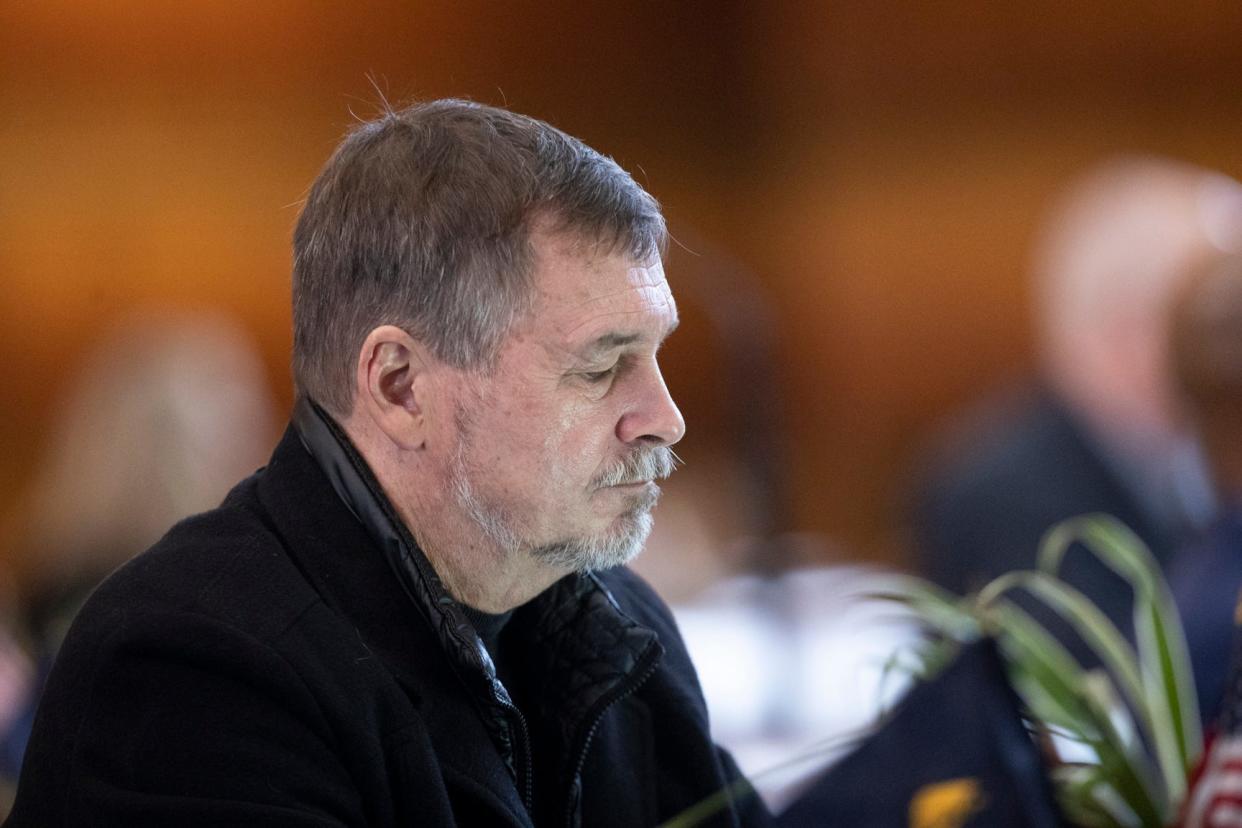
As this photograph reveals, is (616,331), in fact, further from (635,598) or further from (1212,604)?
(1212,604)

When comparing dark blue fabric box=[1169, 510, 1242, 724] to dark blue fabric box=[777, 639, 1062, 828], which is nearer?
dark blue fabric box=[777, 639, 1062, 828]

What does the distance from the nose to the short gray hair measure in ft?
0.43

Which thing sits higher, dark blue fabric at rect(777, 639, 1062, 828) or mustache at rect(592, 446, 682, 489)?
mustache at rect(592, 446, 682, 489)

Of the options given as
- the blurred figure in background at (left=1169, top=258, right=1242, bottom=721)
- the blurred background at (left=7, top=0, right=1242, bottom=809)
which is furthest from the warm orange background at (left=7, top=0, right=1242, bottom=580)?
the blurred figure in background at (left=1169, top=258, right=1242, bottom=721)

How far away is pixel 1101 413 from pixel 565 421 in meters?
1.95

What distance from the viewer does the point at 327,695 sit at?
3.82ft

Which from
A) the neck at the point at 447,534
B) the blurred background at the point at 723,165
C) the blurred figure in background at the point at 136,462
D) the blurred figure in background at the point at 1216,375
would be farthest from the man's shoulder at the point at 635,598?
the blurred background at the point at 723,165

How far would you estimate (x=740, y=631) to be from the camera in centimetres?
307

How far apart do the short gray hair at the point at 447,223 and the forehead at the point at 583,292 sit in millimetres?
12

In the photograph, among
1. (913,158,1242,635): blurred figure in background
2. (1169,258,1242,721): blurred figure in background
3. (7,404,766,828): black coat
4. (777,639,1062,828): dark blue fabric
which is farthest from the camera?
(913,158,1242,635): blurred figure in background

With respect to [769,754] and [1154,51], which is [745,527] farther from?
[769,754]

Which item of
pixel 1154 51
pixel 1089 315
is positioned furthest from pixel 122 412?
pixel 1154 51

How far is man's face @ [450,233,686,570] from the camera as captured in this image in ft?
4.33

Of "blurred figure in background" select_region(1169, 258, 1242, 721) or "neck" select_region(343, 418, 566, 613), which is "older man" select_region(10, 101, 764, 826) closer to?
"neck" select_region(343, 418, 566, 613)
